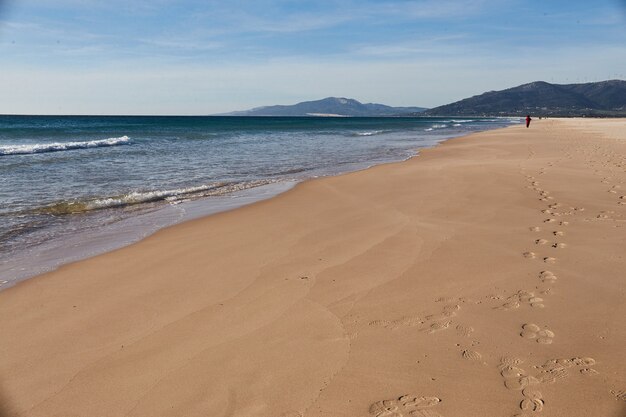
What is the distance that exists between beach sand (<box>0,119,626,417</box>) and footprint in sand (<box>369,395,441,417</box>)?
11 mm

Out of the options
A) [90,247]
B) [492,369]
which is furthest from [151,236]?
[492,369]

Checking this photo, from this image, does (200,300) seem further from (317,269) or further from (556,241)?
(556,241)

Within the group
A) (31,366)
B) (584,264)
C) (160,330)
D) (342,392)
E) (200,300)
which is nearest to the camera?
(342,392)

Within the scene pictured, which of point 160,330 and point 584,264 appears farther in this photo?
point 584,264

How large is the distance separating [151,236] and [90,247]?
0.93m

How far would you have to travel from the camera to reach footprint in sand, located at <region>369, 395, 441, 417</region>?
277 centimetres

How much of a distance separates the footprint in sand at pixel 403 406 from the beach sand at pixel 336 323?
11 mm

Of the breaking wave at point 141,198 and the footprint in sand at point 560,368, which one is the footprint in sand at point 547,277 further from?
the breaking wave at point 141,198

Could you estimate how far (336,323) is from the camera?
3.96 meters

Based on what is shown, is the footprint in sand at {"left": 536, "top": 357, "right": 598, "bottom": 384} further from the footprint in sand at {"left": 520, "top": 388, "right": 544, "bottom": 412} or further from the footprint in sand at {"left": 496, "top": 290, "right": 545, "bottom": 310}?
the footprint in sand at {"left": 496, "top": 290, "right": 545, "bottom": 310}

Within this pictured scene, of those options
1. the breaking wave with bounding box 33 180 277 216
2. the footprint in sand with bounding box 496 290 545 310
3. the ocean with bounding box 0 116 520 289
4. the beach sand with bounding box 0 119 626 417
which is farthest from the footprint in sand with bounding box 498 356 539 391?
the breaking wave with bounding box 33 180 277 216

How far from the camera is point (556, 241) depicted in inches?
235

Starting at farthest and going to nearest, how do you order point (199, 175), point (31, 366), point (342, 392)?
point (199, 175) < point (31, 366) < point (342, 392)

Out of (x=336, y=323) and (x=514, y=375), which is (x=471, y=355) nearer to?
(x=514, y=375)
